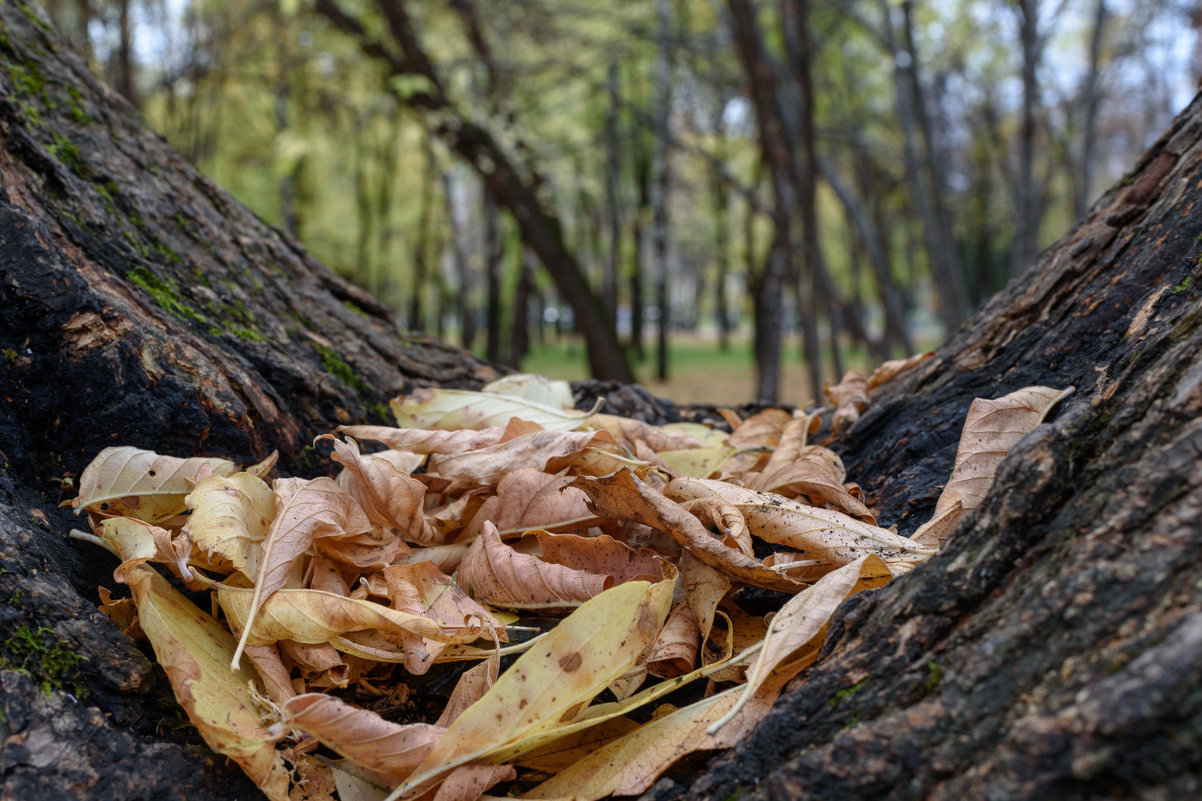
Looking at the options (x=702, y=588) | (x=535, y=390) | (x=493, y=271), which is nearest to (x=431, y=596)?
(x=702, y=588)

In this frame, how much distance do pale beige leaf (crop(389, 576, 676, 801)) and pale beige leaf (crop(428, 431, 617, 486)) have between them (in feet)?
1.50

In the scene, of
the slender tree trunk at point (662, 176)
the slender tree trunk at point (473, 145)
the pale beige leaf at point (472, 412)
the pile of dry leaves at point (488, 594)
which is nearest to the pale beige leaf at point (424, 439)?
the pile of dry leaves at point (488, 594)

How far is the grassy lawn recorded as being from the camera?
1705 cm

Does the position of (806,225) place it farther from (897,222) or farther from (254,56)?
(897,222)

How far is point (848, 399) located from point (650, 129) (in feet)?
28.2

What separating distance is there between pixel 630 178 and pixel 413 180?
8594 millimetres

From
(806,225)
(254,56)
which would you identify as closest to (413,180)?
(254,56)

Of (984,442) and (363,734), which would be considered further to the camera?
(984,442)

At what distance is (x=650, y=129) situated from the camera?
992 centimetres

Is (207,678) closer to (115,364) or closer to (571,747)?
(571,747)

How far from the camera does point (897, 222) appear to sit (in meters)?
34.0

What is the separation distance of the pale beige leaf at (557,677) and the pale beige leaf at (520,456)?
0.46 metres

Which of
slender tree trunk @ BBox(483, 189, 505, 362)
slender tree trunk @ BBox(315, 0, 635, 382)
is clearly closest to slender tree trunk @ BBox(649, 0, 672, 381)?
slender tree trunk @ BBox(483, 189, 505, 362)

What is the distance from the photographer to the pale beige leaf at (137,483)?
132 centimetres
